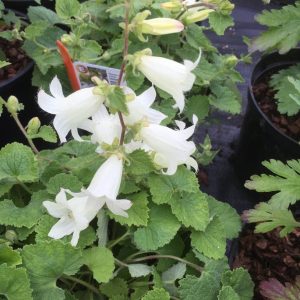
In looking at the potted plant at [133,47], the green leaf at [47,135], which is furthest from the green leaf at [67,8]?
the green leaf at [47,135]

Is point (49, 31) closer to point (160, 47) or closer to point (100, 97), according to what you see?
point (160, 47)

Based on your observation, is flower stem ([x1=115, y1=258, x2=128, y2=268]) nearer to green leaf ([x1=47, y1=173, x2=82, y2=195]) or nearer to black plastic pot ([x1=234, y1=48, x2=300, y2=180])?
green leaf ([x1=47, y1=173, x2=82, y2=195])

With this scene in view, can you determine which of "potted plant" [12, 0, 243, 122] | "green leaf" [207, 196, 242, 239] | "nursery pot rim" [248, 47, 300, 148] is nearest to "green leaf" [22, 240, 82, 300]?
"green leaf" [207, 196, 242, 239]

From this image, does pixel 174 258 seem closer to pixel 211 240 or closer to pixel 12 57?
pixel 211 240

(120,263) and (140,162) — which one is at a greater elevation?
(140,162)

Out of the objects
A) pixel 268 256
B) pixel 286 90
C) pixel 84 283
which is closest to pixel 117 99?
A: pixel 84 283
